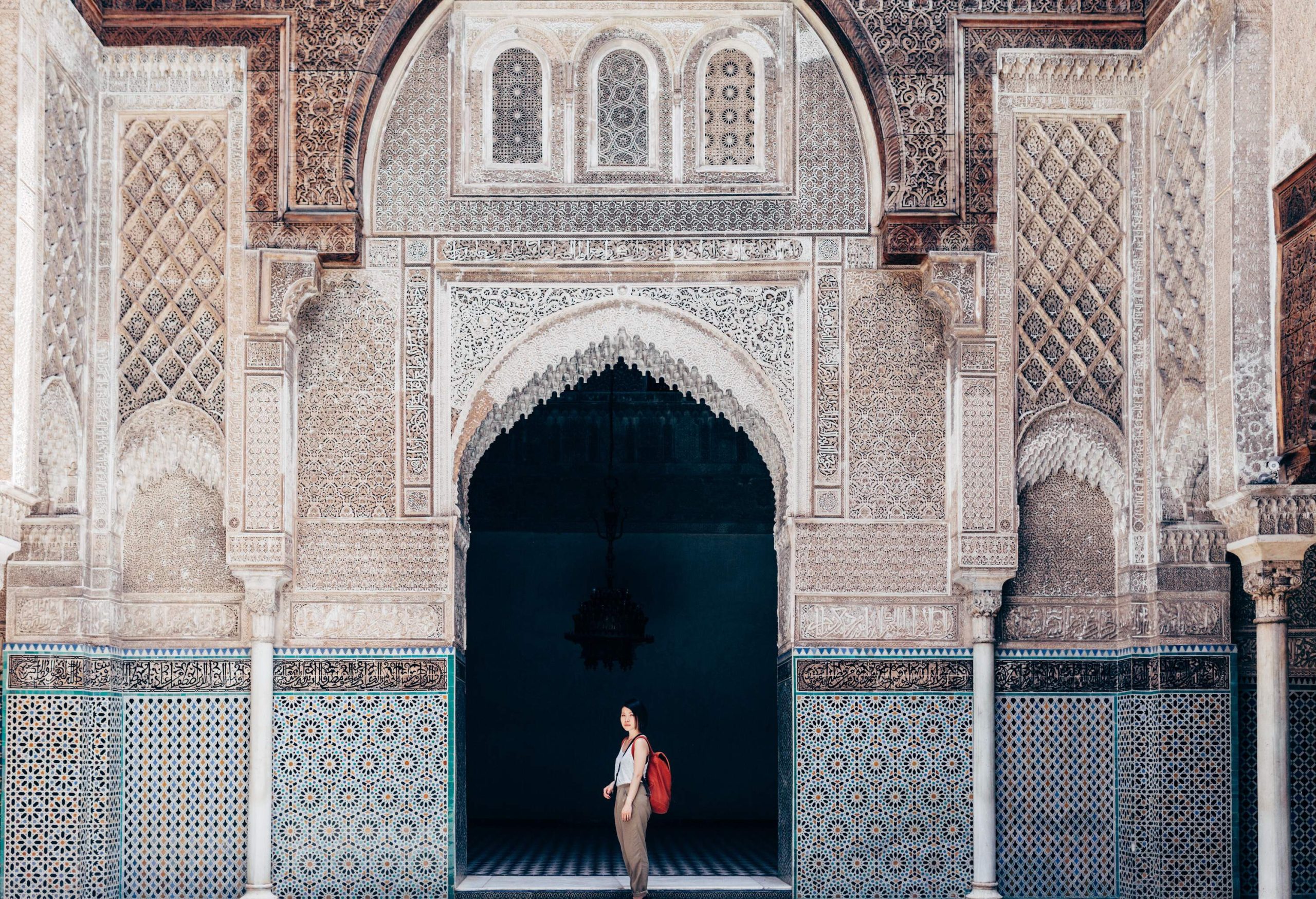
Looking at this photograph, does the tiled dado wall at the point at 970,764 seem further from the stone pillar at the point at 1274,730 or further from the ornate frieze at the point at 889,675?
the stone pillar at the point at 1274,730

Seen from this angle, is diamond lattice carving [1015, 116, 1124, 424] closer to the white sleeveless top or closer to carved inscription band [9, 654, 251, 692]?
the white sleeveless top

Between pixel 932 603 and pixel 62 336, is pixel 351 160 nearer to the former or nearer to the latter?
pixel 62 336

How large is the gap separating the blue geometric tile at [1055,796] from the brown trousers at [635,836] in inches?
56.4

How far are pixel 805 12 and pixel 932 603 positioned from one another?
2574 millimetres

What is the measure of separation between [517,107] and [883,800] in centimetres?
328

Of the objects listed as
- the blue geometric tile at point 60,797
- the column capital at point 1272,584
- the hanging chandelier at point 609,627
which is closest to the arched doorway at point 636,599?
the hanging chandelier at point 609,627

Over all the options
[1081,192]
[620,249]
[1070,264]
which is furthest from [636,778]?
[1081,192]

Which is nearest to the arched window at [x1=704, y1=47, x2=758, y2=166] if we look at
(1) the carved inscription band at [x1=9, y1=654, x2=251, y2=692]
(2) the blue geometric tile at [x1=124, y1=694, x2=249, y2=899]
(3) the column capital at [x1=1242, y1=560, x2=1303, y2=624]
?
(3) the column capital at [x1=1242, y1=560, x2=1303, y2=624]

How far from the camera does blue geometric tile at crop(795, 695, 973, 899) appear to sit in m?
6.65

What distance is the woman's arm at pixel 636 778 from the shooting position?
6516mm

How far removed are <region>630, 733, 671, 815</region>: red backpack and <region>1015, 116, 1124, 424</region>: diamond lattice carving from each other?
6.71 feet

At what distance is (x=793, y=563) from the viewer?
6758mm

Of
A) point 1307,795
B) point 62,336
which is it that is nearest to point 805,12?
point 62,336

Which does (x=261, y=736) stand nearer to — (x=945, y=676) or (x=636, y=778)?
(x=636, y=778)
